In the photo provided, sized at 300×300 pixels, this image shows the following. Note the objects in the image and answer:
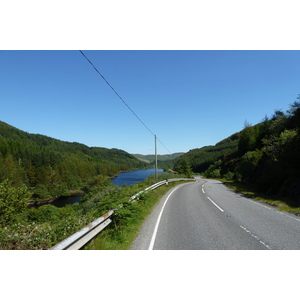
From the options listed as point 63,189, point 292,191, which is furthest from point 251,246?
point 63,189

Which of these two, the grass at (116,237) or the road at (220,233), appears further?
the road at (220,233)

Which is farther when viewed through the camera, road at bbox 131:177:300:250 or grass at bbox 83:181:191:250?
road at bbox 131:177:300:250

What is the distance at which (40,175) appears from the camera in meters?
76.2

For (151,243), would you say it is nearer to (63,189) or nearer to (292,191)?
(292,191)

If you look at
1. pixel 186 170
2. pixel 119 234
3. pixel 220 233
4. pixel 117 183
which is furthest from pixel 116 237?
pixel 117 183

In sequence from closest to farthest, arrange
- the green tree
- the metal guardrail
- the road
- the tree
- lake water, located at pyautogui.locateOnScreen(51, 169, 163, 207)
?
the metal guardrail, the road, the green tree, the tree, lake water, located at pyautogui.locateOnScreen(51, 169, 163, 207)

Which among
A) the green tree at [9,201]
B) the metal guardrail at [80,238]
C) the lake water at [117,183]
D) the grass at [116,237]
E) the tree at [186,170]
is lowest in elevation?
the lake water at [117,183]

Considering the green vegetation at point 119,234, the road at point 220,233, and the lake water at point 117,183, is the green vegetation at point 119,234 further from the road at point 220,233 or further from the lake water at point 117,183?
the lake water at point 117,183

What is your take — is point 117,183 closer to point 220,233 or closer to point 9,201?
point 9,201

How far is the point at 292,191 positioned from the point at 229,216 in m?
9.79

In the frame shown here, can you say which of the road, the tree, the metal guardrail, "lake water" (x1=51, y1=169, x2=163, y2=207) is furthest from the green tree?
the tree

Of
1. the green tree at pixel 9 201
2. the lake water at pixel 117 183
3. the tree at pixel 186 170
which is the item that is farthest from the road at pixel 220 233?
the tree at pixel 186 170

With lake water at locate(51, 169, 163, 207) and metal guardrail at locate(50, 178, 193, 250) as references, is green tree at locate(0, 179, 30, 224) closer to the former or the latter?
lake water at locate(51, 169, 163, 207)

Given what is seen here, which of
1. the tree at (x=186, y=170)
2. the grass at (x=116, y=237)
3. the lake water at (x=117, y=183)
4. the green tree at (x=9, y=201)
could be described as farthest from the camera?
the lake water at (x=117, y=183)
